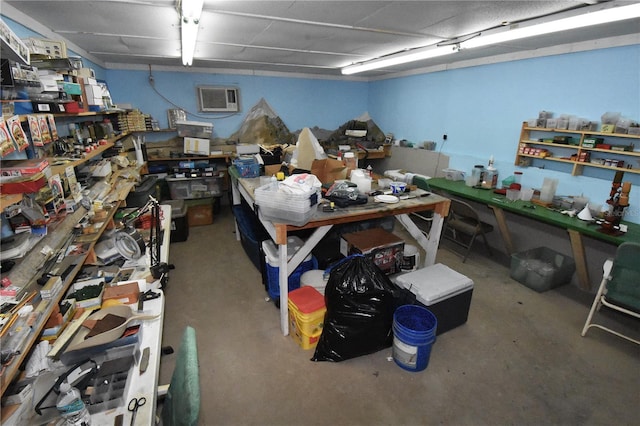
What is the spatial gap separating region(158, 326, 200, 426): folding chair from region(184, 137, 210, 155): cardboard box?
3990mm

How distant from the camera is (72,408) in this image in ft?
3.29

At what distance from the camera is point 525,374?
6.72 feet

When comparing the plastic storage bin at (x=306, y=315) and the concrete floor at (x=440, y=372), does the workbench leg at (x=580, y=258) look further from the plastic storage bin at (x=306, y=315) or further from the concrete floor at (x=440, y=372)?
the plastic storage bin at (x=306, y=315)

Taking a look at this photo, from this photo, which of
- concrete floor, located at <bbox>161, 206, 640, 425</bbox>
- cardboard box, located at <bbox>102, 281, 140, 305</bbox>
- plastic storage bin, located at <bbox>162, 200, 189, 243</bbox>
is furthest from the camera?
plastic storage bin, located at <bbox>162, 200, 189, 243</bbox>

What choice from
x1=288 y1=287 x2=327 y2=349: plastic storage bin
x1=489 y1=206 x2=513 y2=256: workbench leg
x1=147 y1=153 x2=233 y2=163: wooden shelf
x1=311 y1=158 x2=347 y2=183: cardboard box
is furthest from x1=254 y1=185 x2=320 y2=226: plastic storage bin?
x1=147 y1=153 x2=233 y2=163: wooden shelf

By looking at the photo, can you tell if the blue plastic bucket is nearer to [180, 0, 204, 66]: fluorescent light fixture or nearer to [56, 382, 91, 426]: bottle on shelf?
[56, 382, 91, 426]: bottle on shelf

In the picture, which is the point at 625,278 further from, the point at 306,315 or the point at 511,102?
the point at 511,102

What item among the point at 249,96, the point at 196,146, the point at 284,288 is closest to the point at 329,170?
the point at 284,288

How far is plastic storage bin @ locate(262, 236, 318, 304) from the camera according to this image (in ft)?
8.32

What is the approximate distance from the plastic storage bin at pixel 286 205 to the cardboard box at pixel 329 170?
0.78 m

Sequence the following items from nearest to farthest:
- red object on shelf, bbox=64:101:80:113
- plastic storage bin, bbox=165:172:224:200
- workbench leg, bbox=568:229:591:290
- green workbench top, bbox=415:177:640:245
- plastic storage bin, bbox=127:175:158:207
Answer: red object on shelf, bbox=64:101:80:113
green workbench top, bbox=415:177:640:245
workbench leg, bbox=568:229:591:290
plastic storage bin, bbox=127:175:158:207
plastic storage bin, bbox=165:172:224:200

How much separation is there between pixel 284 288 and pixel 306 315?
0.28m

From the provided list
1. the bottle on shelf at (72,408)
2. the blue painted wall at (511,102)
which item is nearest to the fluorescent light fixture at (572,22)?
the blue painted wall at (511,102)

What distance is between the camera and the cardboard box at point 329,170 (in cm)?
297
